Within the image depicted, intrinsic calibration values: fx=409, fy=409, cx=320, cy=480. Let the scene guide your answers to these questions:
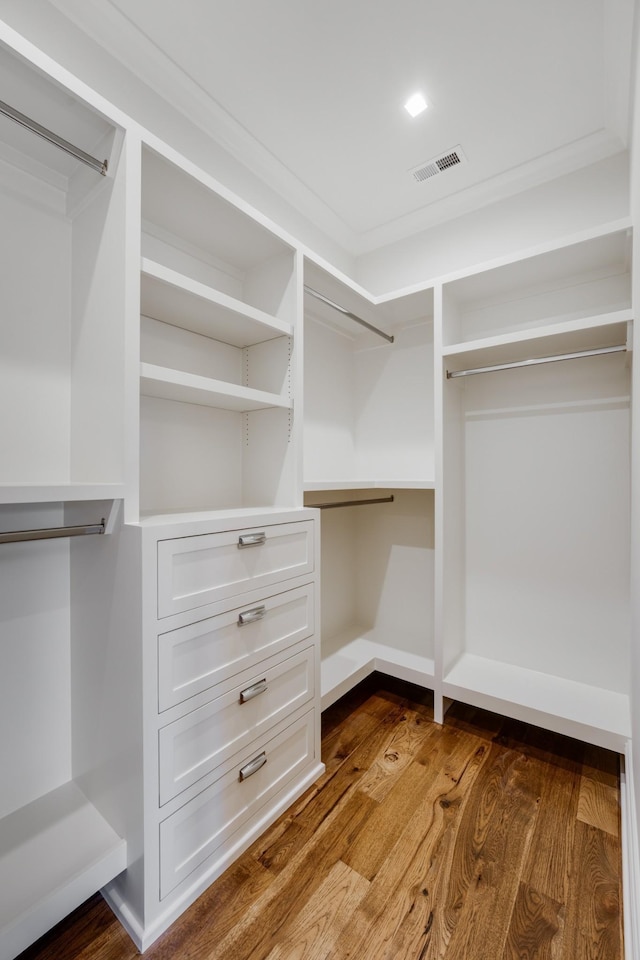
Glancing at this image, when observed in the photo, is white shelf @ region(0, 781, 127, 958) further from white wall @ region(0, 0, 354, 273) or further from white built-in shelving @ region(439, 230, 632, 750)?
white wall @ region(0, 0, 354, 273)

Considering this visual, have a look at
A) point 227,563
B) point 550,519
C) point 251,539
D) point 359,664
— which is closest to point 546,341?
point 550,519

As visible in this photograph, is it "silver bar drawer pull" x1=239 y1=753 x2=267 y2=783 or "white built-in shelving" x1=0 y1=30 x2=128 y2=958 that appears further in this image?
"silver bar drawer pull" x1=239 y1=753 x2=267 y2=783

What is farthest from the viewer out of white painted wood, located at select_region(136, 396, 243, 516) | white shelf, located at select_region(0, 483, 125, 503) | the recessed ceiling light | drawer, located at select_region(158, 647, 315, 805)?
the recessed ceiling light

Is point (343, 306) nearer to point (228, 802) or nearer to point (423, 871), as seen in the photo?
point (228, 802)

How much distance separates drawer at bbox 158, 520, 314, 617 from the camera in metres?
1.17

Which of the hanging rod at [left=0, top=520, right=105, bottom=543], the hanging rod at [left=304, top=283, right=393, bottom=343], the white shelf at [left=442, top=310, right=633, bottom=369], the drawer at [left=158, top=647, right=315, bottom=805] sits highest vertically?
the hanging rod at [left=304, top=283, right=393, bottom=343]

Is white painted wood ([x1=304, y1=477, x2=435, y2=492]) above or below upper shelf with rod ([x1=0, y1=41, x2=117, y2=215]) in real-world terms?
below

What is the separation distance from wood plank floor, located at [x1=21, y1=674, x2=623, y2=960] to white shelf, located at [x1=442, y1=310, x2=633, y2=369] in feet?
6.32

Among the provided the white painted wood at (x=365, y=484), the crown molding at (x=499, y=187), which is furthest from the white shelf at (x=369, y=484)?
the crown molding at (x=499, y=187)

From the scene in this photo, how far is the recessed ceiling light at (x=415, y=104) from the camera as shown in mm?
1725

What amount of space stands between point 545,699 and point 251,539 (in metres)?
1.62

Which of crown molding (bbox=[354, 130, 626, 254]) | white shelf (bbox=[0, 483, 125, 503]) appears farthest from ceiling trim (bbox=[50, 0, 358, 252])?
white shelf (bbox=[0, 483, 125, 503])

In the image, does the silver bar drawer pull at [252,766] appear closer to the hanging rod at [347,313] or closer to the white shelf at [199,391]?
the white shelf at [199,391]

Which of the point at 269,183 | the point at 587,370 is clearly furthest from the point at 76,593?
the point at 587,370
